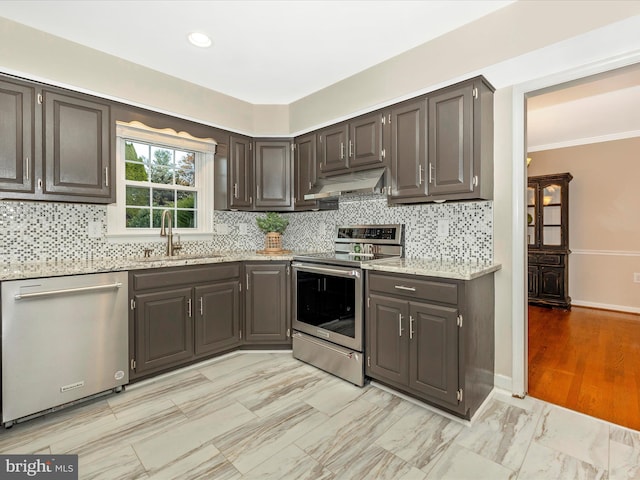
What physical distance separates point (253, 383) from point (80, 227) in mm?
1889

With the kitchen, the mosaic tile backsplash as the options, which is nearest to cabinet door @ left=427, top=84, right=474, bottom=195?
the kitchen

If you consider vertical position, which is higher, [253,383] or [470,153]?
[470,153]

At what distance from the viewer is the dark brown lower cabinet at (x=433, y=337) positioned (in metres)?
1.99

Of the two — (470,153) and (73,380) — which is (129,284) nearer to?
(73,380)

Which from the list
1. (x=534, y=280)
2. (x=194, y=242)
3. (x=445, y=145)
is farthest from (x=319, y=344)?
(x=534, y=280)

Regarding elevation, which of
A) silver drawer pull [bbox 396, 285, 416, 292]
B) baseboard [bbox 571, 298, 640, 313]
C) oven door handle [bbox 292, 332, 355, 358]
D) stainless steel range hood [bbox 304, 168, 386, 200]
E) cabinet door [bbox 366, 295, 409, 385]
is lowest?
baseboard [bbox 571, 298, 640, 313]

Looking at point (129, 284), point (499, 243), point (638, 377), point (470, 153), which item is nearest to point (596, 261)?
point (638, 377)

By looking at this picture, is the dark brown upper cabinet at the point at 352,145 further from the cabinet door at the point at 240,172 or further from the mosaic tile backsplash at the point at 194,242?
the cabinet door at the point at 240,172

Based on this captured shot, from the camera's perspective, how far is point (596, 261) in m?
4.91

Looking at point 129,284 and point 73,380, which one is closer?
point 73,380

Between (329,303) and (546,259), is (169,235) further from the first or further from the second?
(546,259)

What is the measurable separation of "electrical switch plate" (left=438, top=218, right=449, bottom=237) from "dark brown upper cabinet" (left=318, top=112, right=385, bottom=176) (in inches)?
27.5

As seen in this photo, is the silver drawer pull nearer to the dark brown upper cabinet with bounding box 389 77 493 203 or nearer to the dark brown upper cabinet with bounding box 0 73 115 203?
the dark brown upper cabinet with bounding box 389 77 493 203

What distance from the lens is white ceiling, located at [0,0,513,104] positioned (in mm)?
2125
